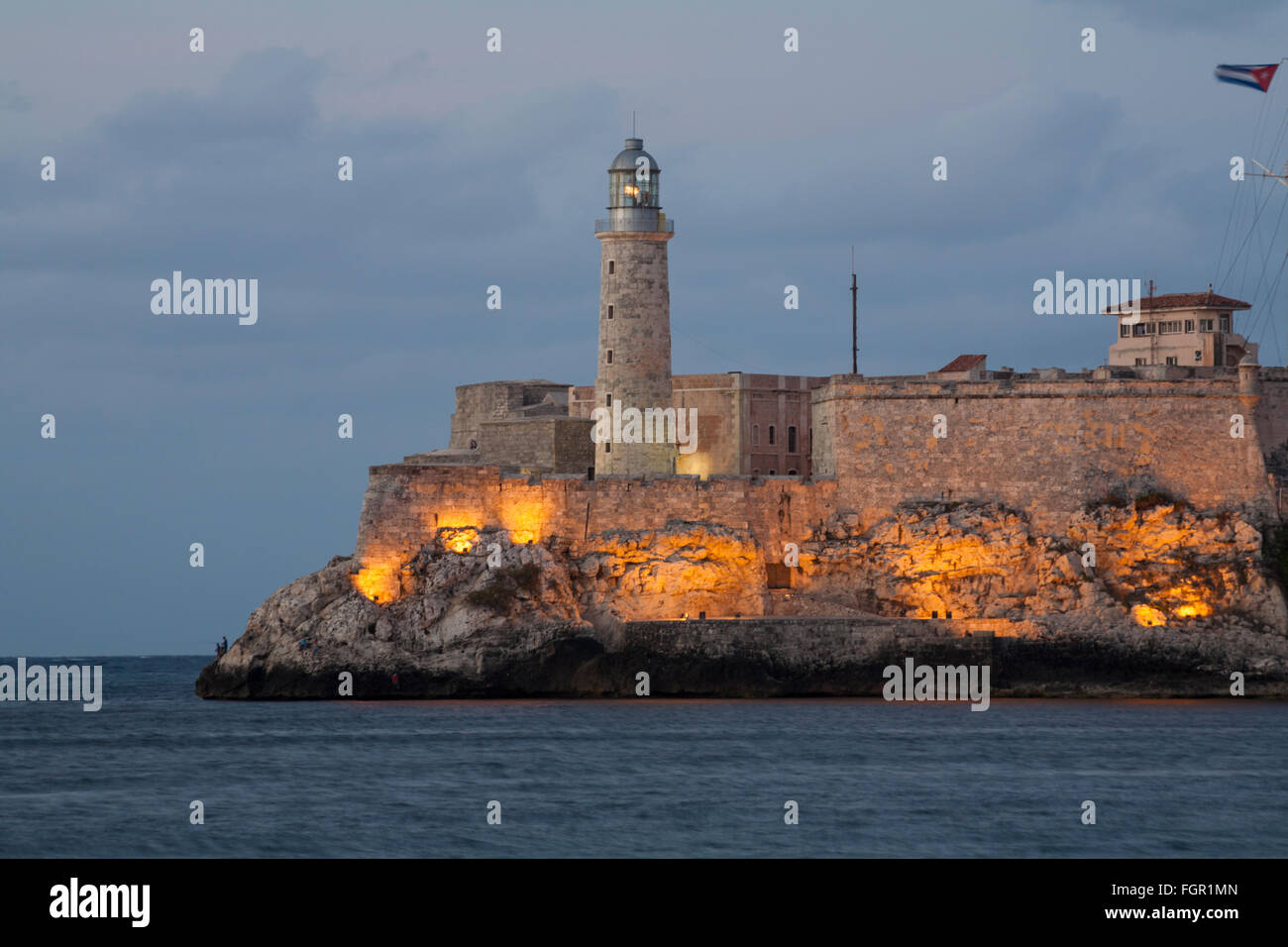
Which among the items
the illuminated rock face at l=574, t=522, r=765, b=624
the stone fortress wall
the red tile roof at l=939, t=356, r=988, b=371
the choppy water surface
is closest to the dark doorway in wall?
the stone fortress wall

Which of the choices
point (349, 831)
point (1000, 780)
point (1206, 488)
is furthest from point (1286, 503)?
point (349, 831)

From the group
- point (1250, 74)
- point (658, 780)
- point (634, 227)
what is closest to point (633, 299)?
point (634, 227)

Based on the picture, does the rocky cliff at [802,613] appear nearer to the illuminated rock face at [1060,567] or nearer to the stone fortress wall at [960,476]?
the illuminated rock face at [1060,567]

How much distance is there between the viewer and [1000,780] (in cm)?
3362

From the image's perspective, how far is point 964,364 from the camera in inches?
2116

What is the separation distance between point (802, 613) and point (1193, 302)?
18.9 metres

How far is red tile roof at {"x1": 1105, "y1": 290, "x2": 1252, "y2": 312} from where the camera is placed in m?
58.9

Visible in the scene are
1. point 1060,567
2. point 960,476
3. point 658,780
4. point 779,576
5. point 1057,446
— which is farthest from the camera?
point 779,576

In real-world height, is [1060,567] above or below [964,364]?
below

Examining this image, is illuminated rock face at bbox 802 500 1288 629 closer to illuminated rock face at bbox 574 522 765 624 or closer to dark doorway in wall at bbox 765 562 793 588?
dark doorway in wall at bbox 765 562 793 588

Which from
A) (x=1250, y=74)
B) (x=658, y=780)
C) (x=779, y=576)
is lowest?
(x=658, y=780)

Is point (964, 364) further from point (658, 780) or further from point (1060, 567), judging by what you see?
point (658, 780)

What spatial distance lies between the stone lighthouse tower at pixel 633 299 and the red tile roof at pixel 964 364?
861 cm
